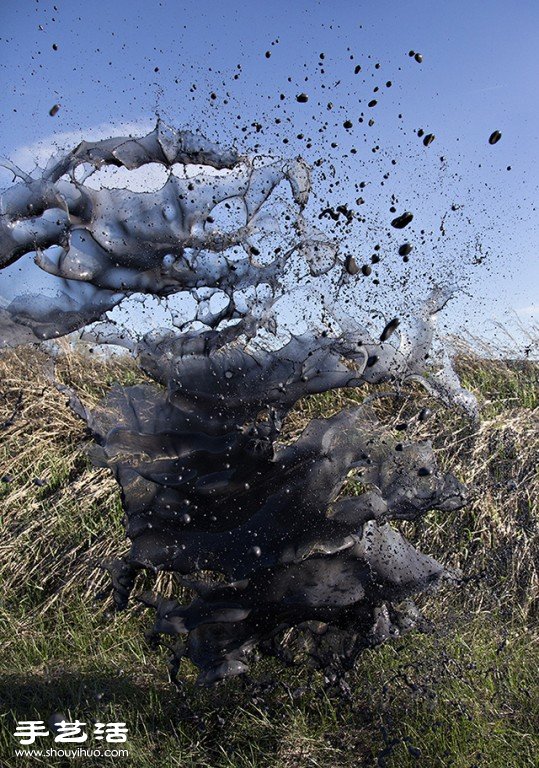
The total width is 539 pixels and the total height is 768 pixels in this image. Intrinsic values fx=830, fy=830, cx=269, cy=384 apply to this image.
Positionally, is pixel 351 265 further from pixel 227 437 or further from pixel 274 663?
pixel 274 663

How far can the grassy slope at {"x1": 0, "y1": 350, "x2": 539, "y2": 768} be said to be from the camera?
10.6 feet

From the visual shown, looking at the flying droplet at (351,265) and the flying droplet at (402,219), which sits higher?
the flying droplet at (402,219)

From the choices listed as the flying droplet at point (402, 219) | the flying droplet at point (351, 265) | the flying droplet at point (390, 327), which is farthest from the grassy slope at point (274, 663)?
the flying droplet at point (402, 219)

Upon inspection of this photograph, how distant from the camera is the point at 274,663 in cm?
401

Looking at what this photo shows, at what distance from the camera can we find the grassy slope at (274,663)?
322 centimetres

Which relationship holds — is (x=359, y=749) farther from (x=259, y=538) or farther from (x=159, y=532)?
(x=159, y=532)

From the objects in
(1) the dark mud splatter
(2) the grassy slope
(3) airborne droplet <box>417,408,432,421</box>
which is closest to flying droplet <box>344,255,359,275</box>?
(1) the dark mud splatter

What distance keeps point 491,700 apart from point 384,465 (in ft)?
3.40

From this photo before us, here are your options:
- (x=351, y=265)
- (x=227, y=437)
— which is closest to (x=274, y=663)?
(x=227, y=437)

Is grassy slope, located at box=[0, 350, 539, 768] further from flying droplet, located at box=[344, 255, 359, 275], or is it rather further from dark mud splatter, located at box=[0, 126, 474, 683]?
flying droplet, located at box=[344, 255, 359, 275]

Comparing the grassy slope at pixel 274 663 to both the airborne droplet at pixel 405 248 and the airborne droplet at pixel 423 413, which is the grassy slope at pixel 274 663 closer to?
the airborne droplet at pixel 423 413

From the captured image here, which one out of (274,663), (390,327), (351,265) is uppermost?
(351,265)

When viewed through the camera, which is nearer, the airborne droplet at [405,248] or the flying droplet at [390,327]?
the flying droplet at [390,327]

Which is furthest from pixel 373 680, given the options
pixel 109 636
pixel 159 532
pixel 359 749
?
pixel 109 636
